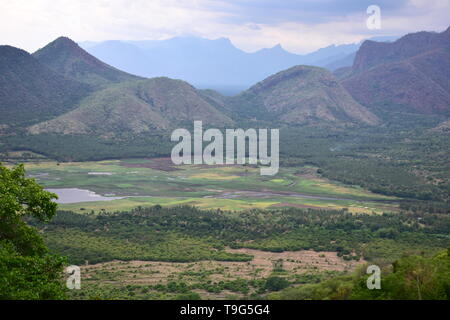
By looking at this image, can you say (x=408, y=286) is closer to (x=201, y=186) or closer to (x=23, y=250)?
(x=23, y=250)

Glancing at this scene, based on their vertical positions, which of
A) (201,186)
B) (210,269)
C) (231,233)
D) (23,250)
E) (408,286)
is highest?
(23,250)

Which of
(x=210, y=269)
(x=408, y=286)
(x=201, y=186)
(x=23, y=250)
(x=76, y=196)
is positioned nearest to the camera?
(x=408, y=286)

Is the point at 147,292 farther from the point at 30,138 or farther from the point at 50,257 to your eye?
the point at 30,138

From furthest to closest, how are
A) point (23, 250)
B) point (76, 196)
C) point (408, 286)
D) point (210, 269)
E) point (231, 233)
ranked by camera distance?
point (76, 196), point (231, 233), point (210, 269), point (23, 250), point (408, 286)

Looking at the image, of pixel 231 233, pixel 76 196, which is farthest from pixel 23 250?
pixel 76 196

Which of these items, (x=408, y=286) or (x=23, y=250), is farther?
(x=23, y=250)

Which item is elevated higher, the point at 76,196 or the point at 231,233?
the point at 76,196

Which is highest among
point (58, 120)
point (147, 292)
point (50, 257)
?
point (58, 120)
